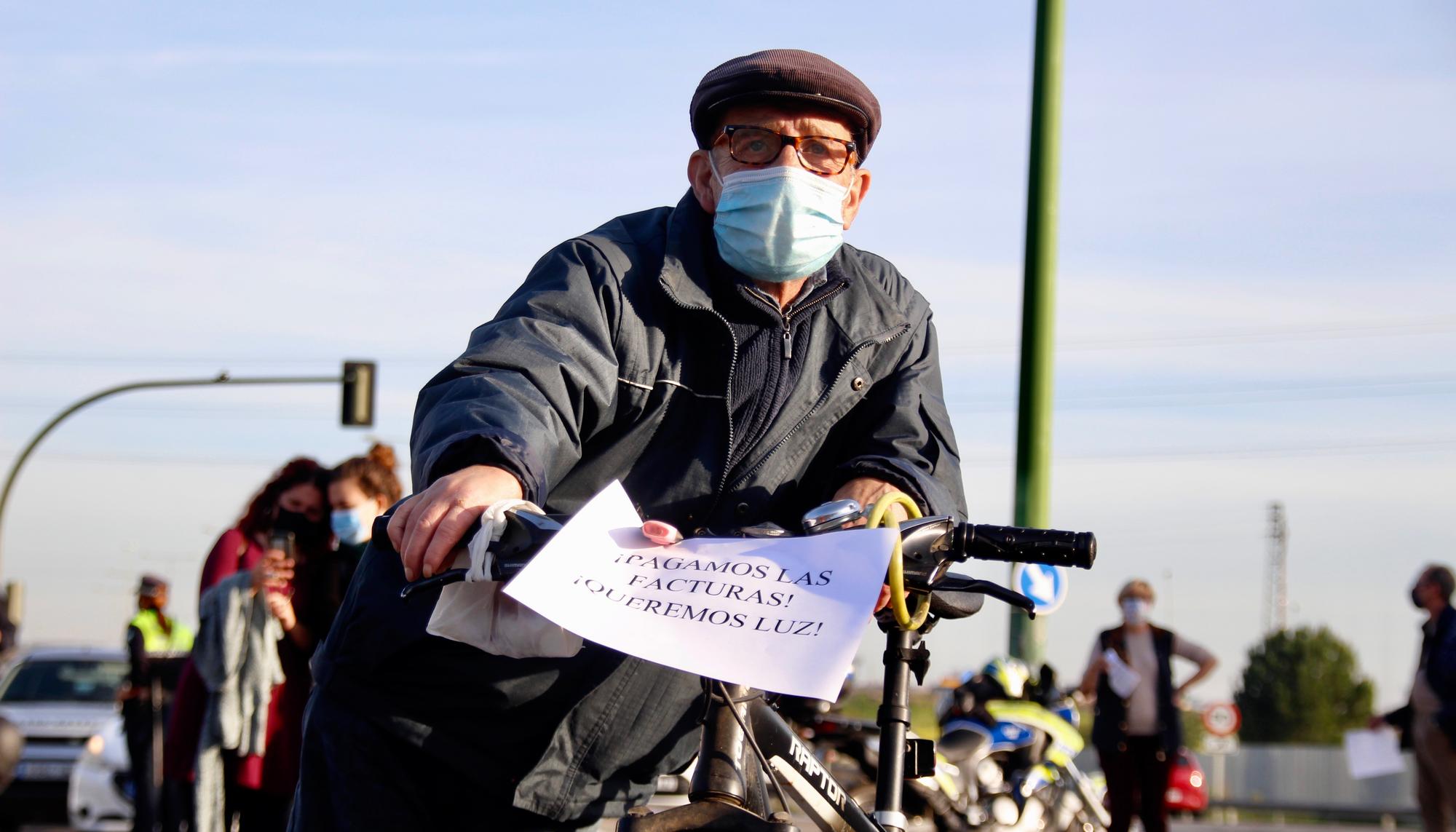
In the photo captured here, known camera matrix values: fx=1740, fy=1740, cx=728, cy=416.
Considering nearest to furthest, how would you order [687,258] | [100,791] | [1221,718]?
1. [687,258]
2. [100,791]
3. [1221,718]

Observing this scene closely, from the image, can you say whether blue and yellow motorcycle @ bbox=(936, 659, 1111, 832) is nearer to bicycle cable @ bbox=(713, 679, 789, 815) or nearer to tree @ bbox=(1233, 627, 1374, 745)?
bicycle cable @ bbox=(713, 679, 789, 815)

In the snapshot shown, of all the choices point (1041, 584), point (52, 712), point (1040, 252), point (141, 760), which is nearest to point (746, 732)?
point (1041, 584)

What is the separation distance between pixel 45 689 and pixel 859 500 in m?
Result: 14.2

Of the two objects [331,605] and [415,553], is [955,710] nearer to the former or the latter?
[331,605]

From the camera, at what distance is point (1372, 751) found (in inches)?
485

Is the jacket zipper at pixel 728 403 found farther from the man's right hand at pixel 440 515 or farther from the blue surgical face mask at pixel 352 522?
the blue surgical face mask at pixel 352 522

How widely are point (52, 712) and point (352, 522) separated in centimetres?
844

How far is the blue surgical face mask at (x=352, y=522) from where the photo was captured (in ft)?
25.9

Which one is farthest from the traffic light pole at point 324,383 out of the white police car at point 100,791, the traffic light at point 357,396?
the white police car at point 100,791

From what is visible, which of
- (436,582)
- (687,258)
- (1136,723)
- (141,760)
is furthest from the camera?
(1136,723)

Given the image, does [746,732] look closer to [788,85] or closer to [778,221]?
[778,221]

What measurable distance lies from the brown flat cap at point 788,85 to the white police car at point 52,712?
12.5 m

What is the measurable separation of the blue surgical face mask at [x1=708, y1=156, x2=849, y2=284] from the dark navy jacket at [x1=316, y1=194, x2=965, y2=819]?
8 centimetres

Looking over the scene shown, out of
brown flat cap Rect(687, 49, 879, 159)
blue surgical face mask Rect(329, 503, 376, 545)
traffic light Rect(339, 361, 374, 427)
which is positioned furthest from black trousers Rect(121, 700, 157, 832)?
traffic light Rect(339, 361, 374, 427)
